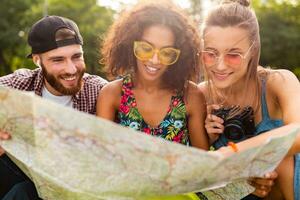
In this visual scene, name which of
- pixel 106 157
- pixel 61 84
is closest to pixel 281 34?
pixel 61 84

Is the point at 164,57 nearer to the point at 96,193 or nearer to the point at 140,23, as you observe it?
the point at 140,23

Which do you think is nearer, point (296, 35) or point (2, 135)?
point (2, 135)

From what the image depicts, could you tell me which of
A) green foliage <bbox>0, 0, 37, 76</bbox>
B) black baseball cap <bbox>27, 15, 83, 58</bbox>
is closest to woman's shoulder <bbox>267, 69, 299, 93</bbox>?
black baseball cap <bbox>27, 15, 83, 58</bbox>

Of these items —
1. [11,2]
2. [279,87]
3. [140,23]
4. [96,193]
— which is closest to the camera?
[96,193]

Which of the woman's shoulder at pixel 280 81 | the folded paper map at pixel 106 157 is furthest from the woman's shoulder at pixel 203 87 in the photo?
the folded paper map at pixel 106 157

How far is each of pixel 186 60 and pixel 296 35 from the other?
86.9ft

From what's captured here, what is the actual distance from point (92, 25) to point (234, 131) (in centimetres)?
2460

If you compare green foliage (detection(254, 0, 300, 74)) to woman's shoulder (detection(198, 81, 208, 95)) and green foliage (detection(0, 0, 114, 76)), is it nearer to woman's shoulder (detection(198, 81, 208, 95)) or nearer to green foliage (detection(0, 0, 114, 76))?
green foliage (detection(0, 0, 114, 76))

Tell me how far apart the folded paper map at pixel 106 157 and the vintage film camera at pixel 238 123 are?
25.9 inches

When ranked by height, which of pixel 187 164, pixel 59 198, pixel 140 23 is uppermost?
pixel 140 23

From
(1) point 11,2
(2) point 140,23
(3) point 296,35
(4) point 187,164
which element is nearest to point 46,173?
(4) point 187,164

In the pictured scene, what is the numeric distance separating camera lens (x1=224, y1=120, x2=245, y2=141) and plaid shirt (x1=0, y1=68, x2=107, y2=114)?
0.95 metres

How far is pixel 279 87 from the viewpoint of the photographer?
2432mm

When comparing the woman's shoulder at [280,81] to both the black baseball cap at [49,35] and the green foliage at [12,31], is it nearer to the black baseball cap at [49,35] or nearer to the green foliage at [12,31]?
the black baseball cap at [49,35]
